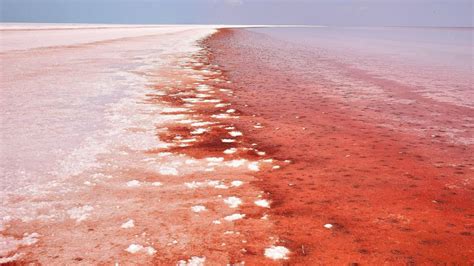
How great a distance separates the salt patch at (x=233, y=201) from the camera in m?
3.04

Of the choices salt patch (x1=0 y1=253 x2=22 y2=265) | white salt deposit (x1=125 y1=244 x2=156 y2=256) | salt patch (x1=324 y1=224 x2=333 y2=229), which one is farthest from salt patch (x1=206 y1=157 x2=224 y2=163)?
salt patch (x1=0 y1=253 x2=22 y2=265)

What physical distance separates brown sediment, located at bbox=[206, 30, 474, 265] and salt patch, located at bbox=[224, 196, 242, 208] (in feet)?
0.90

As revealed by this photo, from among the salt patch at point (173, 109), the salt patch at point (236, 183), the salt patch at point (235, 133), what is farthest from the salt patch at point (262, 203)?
the salt patch at point (173, 109)

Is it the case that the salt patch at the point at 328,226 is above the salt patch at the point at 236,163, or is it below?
above

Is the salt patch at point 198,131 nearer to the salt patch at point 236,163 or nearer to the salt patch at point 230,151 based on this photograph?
the salt patch at point 230,151

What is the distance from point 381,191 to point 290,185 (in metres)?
0.73

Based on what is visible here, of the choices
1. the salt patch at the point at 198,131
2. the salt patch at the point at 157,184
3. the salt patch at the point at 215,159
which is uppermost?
the salt patch at the point at 157,184

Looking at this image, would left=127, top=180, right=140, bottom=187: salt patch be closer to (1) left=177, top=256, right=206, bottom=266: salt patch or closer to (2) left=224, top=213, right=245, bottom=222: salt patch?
(2) left=224, top=213, right=245, bottom=222: salt patch

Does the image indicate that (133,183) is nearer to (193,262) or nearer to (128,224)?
(128,224)

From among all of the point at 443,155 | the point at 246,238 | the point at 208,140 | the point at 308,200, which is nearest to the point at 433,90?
the point at 443,155

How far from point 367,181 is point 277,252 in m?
1.43

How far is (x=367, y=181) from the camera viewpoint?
3.52 meters

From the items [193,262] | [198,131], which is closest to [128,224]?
[193,262]

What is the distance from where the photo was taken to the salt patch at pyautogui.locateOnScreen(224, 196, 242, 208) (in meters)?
3.04
